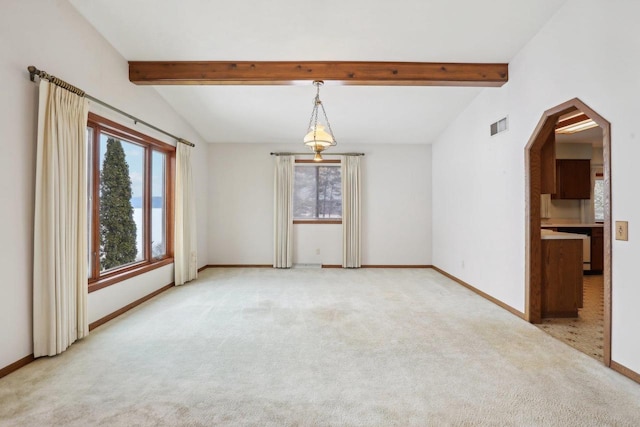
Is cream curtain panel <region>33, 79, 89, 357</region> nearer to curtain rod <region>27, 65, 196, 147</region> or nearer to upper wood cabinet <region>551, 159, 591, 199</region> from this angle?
curtain rod <region>27, 65, 196, 147</region>

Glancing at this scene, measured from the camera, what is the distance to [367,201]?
6.88 m

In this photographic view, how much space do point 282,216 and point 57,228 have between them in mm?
4276

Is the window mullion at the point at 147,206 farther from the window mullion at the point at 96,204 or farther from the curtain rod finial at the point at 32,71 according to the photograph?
the curtain rod finial at the point at 32,71

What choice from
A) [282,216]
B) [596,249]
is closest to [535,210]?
[596,249]

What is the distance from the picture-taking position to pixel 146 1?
9.52ft

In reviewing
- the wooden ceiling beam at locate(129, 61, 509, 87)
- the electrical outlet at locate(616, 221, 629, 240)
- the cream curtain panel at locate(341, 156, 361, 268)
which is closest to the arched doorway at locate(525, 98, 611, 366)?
the wooden ceiling beam at locate(129, 61, 509, 87)

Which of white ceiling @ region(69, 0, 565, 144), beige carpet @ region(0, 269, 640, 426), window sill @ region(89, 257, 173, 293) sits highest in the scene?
white ceiling @ region(69, 0, 565, 144)

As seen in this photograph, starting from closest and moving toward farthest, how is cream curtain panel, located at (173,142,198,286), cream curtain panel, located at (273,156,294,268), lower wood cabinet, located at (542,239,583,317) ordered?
1. lower wood cabinet, located at (542,239,583,317)
2. cream curtain panel, located at (173,142,198,286)
3. cream curtain panel, located at (273,156,294,268)

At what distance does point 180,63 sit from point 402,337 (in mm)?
3906

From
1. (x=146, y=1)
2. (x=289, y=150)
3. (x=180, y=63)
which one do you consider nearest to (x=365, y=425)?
(x=146, y=1)

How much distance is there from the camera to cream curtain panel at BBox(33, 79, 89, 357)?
2.57 m

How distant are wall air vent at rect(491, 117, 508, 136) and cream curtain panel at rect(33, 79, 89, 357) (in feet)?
14.9

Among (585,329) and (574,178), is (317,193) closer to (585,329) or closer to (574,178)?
(585,329)

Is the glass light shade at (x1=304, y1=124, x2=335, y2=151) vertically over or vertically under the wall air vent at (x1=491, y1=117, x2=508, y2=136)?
under
